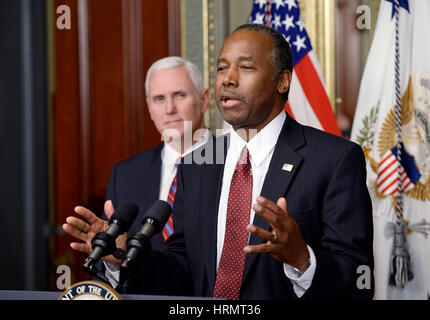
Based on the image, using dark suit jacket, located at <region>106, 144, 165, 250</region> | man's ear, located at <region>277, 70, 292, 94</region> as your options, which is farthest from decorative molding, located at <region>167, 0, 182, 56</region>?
man's ear, located at <region>277, 70, 292, 94</region>

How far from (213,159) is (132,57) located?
5.35 ft

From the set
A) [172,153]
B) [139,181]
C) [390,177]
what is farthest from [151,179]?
[390,177]

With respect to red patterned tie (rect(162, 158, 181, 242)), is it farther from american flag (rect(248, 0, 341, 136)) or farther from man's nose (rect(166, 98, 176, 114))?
american flag (rect(248, 0, 341, 136))

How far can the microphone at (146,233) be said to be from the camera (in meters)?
1.15

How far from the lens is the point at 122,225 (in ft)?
4.03

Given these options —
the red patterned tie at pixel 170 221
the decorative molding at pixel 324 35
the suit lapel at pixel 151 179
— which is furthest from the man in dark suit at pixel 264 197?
the decorative molding at pixel 324 35

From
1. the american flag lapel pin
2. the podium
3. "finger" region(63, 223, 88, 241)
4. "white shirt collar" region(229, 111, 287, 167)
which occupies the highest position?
"white shirt collar" region(229, 111, 287, 167)

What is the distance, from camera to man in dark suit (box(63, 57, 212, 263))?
2.52 meters

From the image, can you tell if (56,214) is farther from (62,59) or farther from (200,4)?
(200,4)

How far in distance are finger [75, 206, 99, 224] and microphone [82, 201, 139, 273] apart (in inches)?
7.5

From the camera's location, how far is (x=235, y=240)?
1.67m

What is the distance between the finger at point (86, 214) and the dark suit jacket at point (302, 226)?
0.20 meters

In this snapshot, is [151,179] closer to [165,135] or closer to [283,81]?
[165,135]

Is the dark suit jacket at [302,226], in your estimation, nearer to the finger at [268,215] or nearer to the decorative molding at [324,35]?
the finger at [268,215]
